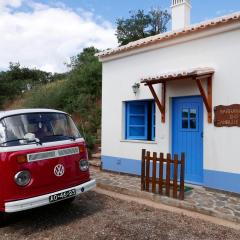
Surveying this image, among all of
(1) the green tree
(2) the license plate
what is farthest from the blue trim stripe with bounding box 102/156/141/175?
(1) the green tree

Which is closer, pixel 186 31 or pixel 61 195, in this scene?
pixel 61 195

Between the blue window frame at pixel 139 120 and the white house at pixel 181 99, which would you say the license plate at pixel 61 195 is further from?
the blue window frame at pixel 139 120

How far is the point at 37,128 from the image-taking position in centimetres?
557

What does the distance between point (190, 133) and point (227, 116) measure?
1208 mm

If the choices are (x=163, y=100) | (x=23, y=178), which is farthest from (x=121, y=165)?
(x=23, y=178)

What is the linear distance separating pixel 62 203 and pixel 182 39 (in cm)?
480

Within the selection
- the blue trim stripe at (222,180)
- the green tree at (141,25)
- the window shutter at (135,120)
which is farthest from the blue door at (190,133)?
the green tree at (141,25)

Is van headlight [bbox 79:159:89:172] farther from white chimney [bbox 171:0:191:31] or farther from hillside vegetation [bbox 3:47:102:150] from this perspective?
hillside vegetation [bbox 3:47:102:150]

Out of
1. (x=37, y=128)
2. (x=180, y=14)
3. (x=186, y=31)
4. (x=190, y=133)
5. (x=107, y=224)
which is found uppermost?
(x=180, y=14)

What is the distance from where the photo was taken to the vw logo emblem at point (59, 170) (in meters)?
5.32

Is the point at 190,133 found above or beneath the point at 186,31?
beneath

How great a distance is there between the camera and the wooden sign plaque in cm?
677

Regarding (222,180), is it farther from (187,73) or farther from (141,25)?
(141,25)

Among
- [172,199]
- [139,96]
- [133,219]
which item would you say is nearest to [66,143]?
[133,219]
